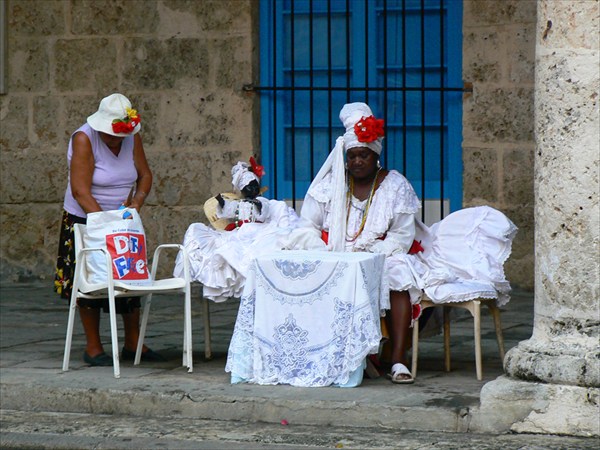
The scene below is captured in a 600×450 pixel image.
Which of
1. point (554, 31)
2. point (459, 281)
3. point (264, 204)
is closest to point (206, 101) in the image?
point (264, 204)

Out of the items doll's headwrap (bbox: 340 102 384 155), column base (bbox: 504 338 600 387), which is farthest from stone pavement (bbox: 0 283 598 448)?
doll's headwrap (bbox: 340 102 384 155)

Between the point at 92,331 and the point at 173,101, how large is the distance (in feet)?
13.8

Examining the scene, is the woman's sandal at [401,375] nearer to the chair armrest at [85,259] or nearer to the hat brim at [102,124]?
the chair armrest at [85,259]

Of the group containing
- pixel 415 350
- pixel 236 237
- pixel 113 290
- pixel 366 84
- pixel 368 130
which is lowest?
pixel 415 350

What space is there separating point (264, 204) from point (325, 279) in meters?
1.17

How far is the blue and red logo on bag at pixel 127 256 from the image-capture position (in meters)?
7.03

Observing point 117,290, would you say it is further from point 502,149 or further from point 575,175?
point 502,149

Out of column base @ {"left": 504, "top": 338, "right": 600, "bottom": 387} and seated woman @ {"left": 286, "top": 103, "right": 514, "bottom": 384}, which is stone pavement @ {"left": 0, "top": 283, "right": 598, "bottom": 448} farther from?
seated woman @ {"left": 286, "top": 103, "right": 514, "bottom": 384}

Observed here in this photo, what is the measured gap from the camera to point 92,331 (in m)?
7.44

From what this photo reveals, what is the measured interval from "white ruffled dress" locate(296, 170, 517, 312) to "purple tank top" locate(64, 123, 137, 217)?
41.7 inches

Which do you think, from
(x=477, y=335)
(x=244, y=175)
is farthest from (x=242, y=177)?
(x=477, y=335)

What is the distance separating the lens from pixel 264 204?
762cm

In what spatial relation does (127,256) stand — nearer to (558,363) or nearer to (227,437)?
(227,437)

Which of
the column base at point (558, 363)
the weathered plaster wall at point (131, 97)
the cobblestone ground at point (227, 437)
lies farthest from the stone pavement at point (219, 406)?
the weathered plaster wall at point (131, 97)
